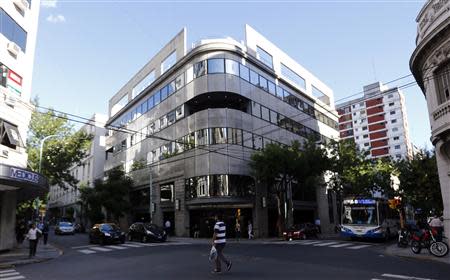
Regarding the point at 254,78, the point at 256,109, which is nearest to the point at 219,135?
the point at 256,109

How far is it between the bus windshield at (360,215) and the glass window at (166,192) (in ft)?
57.9

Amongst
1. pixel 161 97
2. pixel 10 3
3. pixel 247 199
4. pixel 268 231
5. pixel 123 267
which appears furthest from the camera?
pixel 161 97

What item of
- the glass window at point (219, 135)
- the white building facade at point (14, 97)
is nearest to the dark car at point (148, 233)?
the white building facade at point (14, 97)

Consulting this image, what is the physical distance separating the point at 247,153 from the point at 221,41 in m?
10.8

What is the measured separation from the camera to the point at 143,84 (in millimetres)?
47281

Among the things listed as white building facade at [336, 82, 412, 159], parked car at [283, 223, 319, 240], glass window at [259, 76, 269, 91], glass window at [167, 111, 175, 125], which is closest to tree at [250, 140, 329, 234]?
parked car at [283, 223, 319, 240]

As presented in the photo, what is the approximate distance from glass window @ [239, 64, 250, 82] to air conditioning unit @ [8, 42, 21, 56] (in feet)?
65.2

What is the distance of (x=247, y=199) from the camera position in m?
33.2

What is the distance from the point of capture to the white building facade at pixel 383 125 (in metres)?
96.8

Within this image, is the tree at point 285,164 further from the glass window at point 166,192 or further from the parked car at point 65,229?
the parked car at point 65,229

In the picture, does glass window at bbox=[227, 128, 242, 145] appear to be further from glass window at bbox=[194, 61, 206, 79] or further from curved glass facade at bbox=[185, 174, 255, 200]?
glass window at bbox=[194, 61, 206, 79]

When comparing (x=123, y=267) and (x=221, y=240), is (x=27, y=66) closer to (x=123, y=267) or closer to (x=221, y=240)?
(x=123, y=267)

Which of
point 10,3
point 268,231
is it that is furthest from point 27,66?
point 268,231

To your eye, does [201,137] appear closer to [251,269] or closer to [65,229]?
[251,269]
